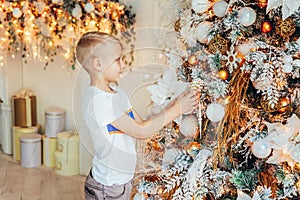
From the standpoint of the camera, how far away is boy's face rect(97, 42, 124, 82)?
150 centimetres

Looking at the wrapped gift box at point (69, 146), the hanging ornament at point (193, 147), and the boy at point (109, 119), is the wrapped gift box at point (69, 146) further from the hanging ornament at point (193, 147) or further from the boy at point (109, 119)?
the hanging ornament at point (193, 147)

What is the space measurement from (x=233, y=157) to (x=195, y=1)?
471 mm

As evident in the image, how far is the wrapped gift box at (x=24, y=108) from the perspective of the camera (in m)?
3.57

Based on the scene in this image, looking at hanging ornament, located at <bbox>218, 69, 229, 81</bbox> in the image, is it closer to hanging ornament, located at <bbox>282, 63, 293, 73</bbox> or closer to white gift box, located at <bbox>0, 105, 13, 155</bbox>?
hanging ornament, located at <bbox>282, 63, 293, 73</bbox>

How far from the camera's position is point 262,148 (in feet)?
3.87

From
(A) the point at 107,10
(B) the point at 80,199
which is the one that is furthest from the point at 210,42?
(B) the point at 80,199

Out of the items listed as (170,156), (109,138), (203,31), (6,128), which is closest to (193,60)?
(203,31)

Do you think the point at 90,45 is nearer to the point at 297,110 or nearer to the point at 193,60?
the point at 193,60

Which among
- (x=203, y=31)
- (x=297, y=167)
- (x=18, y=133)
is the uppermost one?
(x=203, y=31)

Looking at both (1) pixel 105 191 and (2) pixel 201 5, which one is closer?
(2) pixel 201 5

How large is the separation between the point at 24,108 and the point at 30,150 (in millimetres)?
362

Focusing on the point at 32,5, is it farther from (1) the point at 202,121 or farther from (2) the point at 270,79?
(2) the point at 270,79

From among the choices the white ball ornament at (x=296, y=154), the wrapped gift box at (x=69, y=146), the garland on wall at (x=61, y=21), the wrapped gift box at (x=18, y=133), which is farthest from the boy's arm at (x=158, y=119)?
the wrapped gift box at (x=18, y=133)

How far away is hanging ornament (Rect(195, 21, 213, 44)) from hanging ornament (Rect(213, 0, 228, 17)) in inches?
1.8
